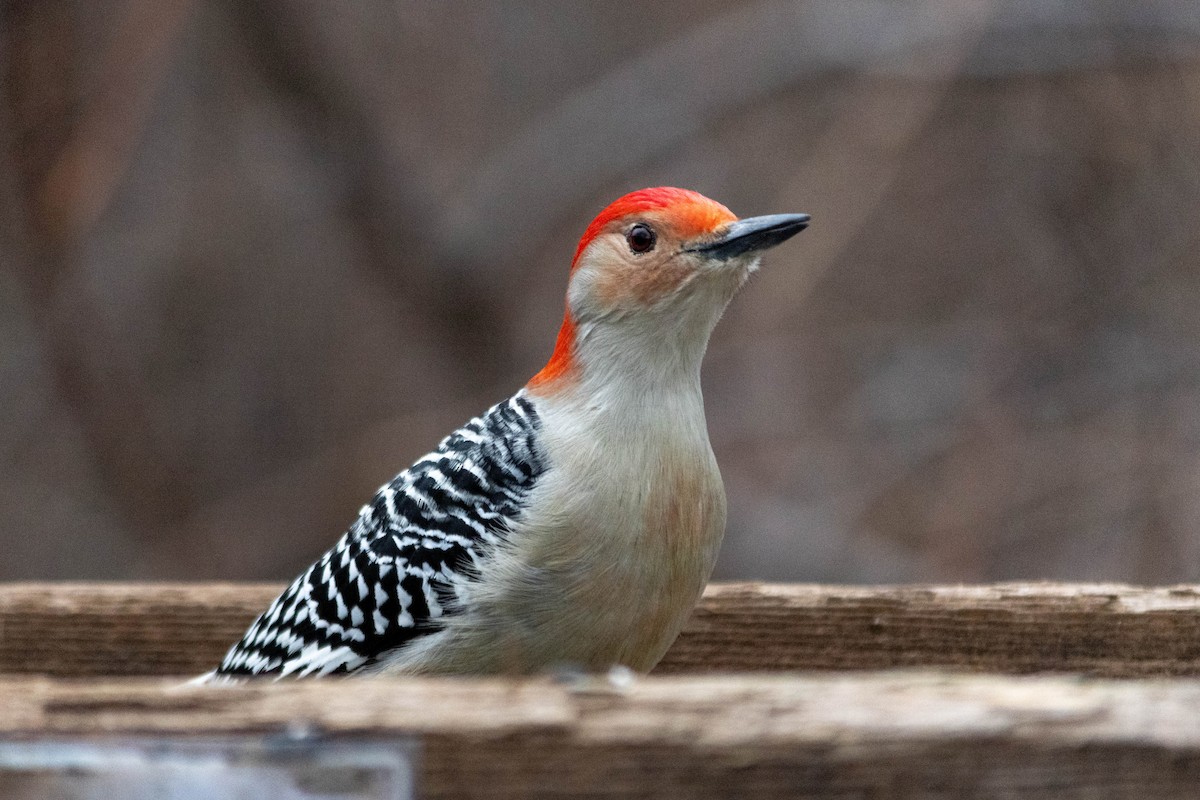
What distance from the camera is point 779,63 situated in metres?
7.35

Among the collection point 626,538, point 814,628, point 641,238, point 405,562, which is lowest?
point 814,628

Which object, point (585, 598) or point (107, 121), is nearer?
point (585, 598)

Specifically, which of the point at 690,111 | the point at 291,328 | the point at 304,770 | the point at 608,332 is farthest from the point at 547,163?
the point at 304,770

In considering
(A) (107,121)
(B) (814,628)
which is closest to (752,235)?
(B) (814,628)

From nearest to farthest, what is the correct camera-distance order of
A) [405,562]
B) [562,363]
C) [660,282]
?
[405,562] → [660,282] → [562,363]

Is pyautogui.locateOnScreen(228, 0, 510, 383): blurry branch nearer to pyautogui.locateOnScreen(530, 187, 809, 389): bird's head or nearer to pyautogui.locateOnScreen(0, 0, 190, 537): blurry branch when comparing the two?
pyautogui.locateOnScreen(0, 0, 190, 537): blurry branch

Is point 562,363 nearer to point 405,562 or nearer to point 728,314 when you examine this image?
point 405,562

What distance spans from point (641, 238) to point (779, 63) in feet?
13.9

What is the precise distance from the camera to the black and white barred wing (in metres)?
3.11

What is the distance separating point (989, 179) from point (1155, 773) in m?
7.53

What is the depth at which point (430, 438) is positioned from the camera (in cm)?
776

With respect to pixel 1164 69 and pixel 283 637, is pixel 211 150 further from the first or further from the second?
pixel 283 637

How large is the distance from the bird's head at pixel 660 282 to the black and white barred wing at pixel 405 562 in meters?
0.25

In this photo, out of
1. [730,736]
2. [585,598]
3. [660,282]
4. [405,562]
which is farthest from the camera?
[660,282]
